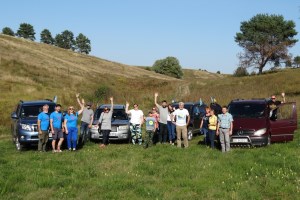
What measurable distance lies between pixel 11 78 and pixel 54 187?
132ft

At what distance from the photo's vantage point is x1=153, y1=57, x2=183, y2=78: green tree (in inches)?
4166

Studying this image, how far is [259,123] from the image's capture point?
15047 mm

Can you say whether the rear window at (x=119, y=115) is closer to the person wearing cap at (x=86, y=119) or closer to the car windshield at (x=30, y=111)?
the person wearing cap at (x=86, y=119)

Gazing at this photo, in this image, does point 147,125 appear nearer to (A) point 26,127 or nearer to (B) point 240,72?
(A) point 26,127

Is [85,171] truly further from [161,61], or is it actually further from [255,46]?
[161,61]

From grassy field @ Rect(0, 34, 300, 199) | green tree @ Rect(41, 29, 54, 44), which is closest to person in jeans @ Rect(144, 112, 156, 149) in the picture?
grassy field @ Rect(0, 34, 300, 199)

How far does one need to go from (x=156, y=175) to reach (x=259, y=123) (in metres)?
6.12

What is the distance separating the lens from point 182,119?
51.1ft

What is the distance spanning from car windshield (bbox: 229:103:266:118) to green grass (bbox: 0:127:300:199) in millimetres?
2092

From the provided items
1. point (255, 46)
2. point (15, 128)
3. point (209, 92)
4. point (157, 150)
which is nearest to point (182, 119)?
point (157, 150)

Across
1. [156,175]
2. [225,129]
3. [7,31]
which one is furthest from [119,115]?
[7,31]

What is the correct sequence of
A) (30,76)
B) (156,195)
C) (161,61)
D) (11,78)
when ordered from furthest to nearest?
(161,61)
(30,76)
(11,78)
(156,195)

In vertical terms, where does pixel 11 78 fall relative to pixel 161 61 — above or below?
below

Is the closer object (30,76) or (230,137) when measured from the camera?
(230,137)
